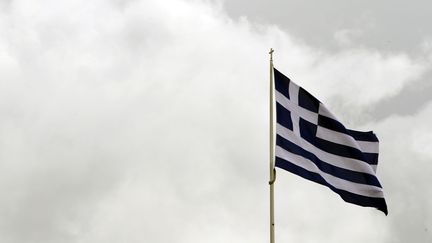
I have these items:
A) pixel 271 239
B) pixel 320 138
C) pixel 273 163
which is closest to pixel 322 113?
pixel 320 138

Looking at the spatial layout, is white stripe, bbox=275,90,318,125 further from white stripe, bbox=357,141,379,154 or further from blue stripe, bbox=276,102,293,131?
white stripe, bbox=357,141,379,154

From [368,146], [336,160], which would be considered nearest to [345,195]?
[336,160]

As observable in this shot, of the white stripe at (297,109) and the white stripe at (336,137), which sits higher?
the white stripe at (297,109)

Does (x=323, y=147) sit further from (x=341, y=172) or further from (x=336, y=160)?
(x=341, y=172)

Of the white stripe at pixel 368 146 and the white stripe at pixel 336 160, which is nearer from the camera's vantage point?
the white stripe at pixel 336 160

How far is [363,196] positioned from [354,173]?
1.02m

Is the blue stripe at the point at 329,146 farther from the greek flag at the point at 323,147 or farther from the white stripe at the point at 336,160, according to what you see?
the white stripe at the point at 336,160

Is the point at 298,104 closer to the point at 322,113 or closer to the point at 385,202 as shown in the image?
the point at 322,113

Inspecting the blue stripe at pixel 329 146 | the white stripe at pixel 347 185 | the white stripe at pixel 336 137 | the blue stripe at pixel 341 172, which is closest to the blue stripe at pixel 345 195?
the white stripe at pixel 347 185

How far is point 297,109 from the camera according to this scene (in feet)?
101

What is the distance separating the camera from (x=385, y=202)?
99.6ft

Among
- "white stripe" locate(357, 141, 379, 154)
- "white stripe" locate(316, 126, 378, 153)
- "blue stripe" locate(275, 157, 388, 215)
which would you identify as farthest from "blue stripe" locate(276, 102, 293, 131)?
"white stripe" locate(357, 141, 379, 154)

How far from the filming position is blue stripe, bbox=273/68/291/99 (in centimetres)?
3058

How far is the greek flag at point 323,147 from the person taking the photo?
30062 millimetres
